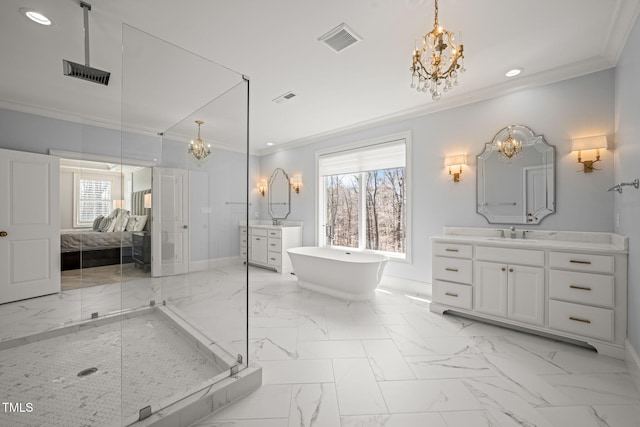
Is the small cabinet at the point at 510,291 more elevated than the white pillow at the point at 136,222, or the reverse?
the white pillow at the point at 136,222

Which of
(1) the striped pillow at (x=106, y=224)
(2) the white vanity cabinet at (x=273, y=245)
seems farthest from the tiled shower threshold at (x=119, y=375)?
(2) the white vanity cabinet at (x=273, y=245)

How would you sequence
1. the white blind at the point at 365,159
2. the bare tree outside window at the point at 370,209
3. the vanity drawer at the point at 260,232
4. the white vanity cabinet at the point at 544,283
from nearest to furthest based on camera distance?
1. the white vanity cabinet at the point at 544,283
2. the white blind at the point at 365,159
3. the bare tree outside window at the point at 370,209
4. the vanity drawer at the point at 260,232

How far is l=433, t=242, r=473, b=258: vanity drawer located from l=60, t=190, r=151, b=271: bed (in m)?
3.06

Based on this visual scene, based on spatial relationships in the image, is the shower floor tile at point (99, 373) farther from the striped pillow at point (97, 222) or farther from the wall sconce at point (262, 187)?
the wall sconce at point (262, 187)

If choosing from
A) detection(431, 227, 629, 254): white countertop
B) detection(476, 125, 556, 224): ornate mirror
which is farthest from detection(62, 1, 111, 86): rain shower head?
detection(476, 125, 556, 224): ornate mirror

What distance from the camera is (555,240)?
281 centimetres

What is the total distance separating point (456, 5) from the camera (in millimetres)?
1933

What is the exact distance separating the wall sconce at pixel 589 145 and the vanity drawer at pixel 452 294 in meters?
1.69

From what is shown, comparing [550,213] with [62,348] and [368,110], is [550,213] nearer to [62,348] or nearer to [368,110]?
[368,110]

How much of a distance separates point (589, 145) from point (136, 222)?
4.55m

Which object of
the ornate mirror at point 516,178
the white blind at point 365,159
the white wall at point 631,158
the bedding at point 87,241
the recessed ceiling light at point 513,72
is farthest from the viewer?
the bedding at point 87,241

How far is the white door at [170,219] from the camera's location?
2105mm

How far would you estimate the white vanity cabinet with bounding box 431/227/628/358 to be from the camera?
219 centimetres

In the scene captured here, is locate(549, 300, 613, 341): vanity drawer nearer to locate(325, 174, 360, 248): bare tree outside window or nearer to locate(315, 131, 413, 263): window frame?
locate(315, 131, 413, 263): window frame
